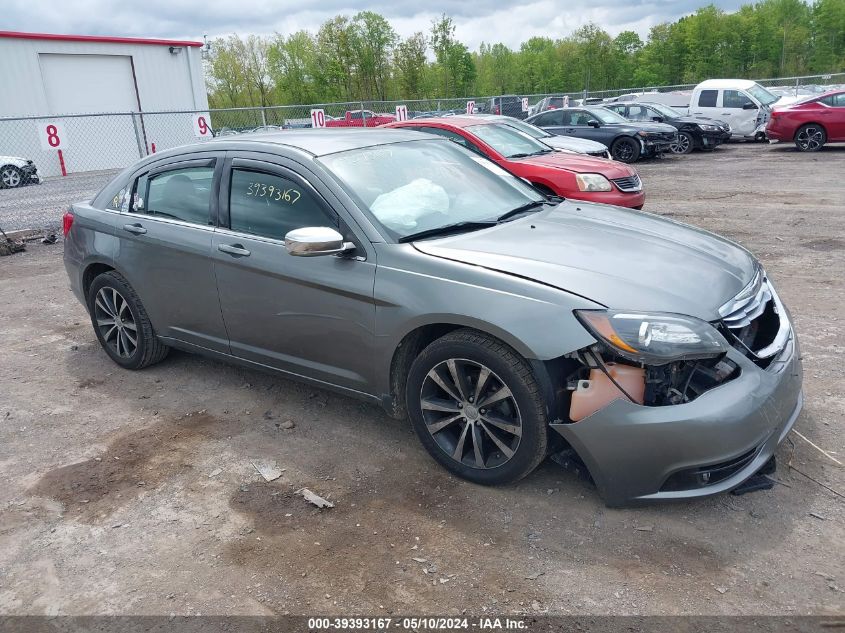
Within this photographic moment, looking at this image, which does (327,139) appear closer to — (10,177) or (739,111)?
(10,177)

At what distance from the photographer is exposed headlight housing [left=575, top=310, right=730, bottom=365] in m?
2.86

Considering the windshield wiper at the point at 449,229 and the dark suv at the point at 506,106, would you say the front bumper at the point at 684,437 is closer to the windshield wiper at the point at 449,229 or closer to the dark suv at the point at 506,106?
the windshield wiper at the point at 449,229

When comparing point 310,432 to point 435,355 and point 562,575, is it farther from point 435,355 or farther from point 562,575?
point 562,575

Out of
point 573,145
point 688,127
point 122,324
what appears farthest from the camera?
point 688,127

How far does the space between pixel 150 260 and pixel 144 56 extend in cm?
2821

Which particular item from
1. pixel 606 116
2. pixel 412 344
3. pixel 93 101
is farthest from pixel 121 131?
pixel 412 344

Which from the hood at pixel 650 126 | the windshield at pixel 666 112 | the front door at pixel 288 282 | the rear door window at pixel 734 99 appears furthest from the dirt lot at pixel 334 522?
the rear door window at pixel 734 99

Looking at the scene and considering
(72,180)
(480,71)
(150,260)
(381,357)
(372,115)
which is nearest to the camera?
(381,357)

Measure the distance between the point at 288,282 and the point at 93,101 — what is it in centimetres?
2850

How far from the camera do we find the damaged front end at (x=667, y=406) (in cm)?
282

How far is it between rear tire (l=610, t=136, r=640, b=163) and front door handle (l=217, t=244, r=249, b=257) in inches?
594

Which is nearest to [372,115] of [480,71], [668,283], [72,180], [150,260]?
[72,180]

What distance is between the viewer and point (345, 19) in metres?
54.8

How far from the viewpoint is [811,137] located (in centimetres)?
1778
